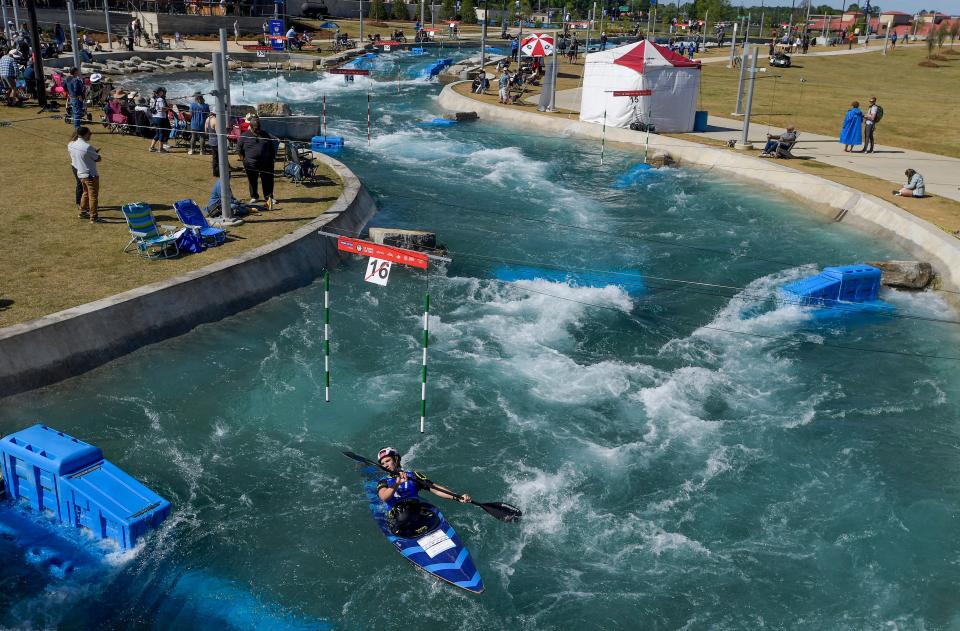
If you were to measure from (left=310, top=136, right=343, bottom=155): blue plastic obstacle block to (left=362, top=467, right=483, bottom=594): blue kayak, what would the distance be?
794 inches

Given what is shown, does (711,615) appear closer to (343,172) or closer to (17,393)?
(17,393)

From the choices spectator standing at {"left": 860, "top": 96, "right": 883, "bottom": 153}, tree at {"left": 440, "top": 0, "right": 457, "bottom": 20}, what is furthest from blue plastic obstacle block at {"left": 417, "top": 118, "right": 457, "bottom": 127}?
tree at {"left": 440, "top": 0, "right": 457, "bottom": 20}

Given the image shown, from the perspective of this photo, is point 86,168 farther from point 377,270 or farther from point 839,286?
point 839,286

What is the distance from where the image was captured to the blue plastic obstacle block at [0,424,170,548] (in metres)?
9.05

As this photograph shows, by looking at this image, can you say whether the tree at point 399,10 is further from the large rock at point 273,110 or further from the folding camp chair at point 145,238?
the folding camp chair at point 145,238

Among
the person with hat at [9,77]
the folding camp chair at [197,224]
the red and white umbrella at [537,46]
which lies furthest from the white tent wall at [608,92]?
the person with hat at [9,77]

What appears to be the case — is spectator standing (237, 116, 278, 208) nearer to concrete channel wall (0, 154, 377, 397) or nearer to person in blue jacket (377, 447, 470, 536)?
concrete channel wall (0, 154, 377, 397)

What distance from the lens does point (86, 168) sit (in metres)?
16.5

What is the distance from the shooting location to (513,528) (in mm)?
10469

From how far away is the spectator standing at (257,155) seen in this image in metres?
18.1

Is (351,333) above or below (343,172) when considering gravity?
below

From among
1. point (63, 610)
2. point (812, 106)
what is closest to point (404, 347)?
point (63, 610)

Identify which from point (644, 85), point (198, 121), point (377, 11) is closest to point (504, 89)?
point (644, 85)

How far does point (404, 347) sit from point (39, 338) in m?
5.78
